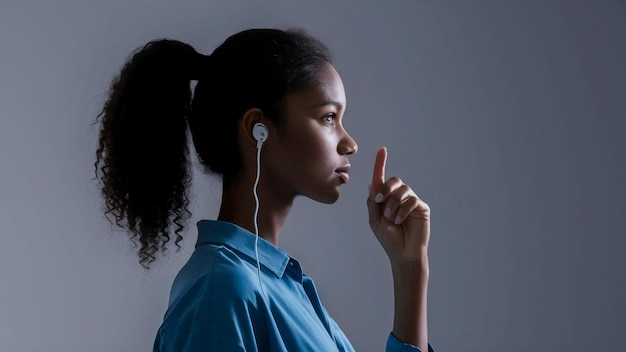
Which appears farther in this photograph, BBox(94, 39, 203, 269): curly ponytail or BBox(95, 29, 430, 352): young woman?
BBox(94, 39, 203, 269): curly ponytail

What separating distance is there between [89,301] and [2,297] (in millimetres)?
296

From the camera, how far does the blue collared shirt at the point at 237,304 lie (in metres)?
0.78

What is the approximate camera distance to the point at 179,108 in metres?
1.05

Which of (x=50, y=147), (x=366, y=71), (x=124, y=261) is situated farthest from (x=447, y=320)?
(x=50, y=147)

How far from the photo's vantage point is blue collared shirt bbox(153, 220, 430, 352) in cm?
78

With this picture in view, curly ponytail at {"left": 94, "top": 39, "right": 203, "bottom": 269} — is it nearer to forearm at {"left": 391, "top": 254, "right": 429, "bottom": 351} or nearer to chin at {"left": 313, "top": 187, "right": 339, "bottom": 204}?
chin at {"left": 313, "top": 187, "right": 339, "bottom": 204}

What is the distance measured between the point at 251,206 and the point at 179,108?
0.18 metres

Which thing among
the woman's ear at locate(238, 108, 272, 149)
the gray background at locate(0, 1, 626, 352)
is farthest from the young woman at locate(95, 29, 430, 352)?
the gray background at locate(0, 1, 626, 352)

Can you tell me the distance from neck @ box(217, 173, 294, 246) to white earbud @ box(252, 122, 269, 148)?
5cm

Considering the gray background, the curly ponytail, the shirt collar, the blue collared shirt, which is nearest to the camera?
the blue collared shirt

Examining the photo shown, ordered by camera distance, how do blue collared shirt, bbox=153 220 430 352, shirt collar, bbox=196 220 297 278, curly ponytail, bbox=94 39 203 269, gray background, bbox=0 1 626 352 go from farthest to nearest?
1. gray background, bbox=0 1 626 352
2. curly ponytail, bbox=94 39 203 269
3. shirt collar, bbox=196 220 297 278
4. blue collared shirt, bbox=153 220 430 352

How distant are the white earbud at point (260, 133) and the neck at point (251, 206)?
5 centimetres

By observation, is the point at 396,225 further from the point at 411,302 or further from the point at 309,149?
the point at 309,149

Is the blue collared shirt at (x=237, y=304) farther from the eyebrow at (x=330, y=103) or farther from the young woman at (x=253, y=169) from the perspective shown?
the eyebrow at (x=330, y=103)
